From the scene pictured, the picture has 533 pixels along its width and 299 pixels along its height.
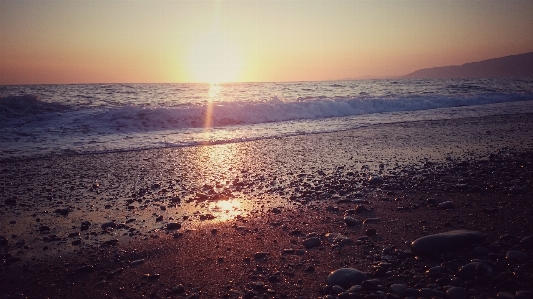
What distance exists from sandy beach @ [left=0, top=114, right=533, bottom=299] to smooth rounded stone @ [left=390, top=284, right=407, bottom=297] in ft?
0.03

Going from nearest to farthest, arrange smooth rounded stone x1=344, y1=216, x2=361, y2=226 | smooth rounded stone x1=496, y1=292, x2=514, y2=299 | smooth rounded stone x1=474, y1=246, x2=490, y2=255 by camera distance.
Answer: smooth rounded stone x1=496, y1=292, x2=514, y2=299 < smooth rounded stone x1=474, y1=246, x2=490, y2=255 < smooth rounded stone x1=344, y1=216, x2=361, y2=226

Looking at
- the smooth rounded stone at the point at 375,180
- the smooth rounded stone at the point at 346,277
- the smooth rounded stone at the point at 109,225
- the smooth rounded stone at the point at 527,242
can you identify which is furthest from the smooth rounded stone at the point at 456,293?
the smooth rounded stone at the point at 109,225

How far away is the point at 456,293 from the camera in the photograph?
115 inches

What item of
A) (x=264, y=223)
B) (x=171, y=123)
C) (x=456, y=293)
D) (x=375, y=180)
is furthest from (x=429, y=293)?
(x=171, y=123)

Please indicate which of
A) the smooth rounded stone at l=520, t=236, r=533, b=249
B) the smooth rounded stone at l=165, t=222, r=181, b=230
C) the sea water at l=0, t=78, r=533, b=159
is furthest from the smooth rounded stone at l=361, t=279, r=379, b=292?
the sea water at l=0, t=78, r=533, b=159

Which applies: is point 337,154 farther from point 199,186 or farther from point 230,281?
point 230,281

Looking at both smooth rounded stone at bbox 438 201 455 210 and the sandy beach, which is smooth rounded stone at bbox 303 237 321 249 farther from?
smooth rounded stone at bbox 438 201 455 210

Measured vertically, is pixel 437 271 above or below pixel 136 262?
above

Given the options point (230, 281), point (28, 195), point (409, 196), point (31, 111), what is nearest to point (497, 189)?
point (409, 196)

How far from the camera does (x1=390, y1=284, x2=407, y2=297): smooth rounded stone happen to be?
302cm

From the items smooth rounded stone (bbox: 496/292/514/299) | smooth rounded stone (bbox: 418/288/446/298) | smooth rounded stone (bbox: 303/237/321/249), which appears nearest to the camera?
smooth rounded stone (bbox: 496/292/514/299)

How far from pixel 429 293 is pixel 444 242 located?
3.22 ft

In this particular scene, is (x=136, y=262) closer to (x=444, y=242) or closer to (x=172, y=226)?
(x=172, y=226)

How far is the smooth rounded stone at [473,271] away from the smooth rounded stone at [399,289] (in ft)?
1.94
